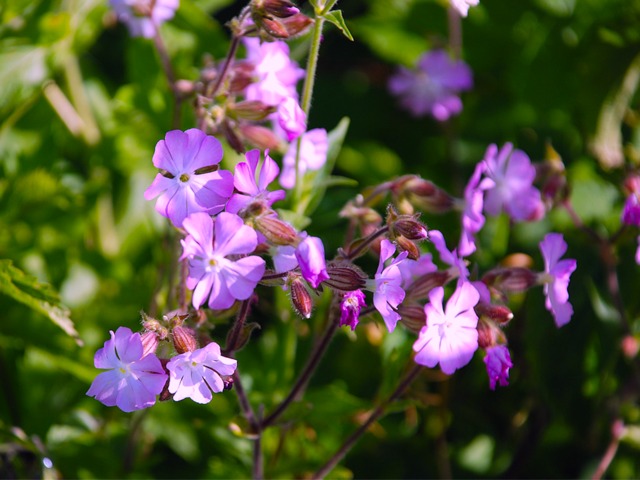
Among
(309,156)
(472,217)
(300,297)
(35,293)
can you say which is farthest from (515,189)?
(35,293)

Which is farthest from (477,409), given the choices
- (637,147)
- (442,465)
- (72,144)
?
(72,144)

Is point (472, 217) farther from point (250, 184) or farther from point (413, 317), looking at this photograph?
point (250, 184)

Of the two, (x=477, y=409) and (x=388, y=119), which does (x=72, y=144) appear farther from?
(x=477, y=409)

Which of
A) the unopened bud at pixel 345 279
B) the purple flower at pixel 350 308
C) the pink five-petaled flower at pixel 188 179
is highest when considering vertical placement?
the pink five-petaled flower at pixel 188 179

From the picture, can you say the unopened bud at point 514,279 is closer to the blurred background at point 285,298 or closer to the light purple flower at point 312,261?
the blurred background at point 285,298

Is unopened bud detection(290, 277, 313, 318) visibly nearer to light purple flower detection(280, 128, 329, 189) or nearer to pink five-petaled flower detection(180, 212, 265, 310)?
pink five-petaled flower detection(180, 212, 265, 310)

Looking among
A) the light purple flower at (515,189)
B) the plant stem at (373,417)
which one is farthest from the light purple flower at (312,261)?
the light purple flower at (515,189)
